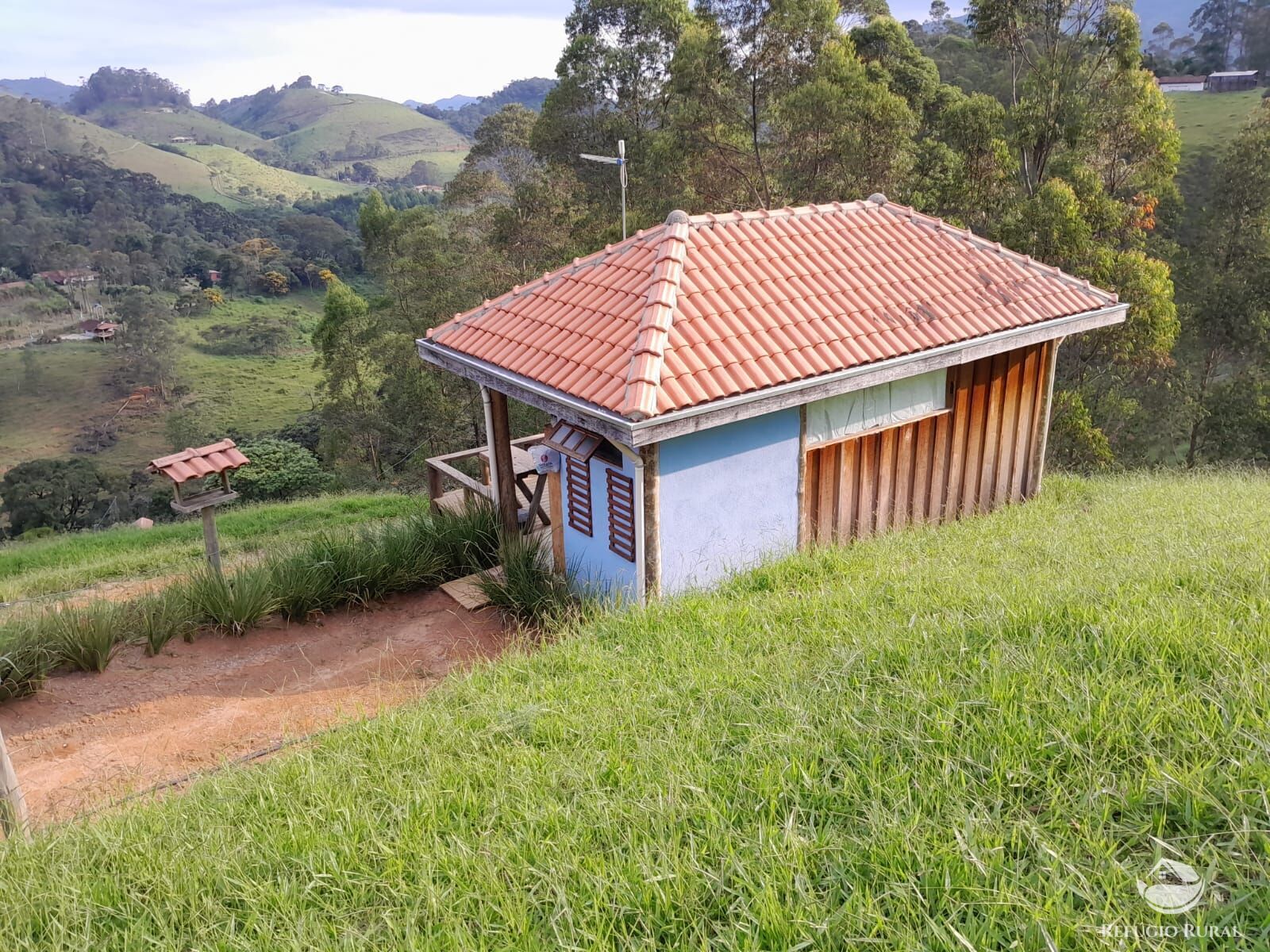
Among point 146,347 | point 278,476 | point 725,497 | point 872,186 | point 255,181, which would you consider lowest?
point 146,347

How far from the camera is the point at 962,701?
3404 mm

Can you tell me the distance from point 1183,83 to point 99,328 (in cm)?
6787

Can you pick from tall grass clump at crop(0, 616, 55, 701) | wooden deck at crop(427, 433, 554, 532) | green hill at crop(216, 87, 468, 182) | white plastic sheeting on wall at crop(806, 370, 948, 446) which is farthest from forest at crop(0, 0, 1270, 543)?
green hill at crop(216, 87, 468, 182)

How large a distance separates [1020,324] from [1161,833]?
21.2ft

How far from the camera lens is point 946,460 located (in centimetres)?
864

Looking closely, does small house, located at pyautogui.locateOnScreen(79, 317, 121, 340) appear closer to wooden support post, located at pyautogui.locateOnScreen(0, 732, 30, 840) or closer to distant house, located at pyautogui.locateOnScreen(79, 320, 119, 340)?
distant house, located at pyautogui.locateOnScreen(79, 320, 119, 340)

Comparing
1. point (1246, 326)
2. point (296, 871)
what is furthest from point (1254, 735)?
point (1246, 326)

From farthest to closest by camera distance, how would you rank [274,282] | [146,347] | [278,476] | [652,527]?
[274,282], [146,347], [278,476], [652,527]

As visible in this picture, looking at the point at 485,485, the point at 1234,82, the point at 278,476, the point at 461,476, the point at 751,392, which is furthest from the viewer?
the point at 1234,82

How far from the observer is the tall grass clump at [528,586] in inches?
295

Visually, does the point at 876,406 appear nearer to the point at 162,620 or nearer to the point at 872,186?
the point at 162,620

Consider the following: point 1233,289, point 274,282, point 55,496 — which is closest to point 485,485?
point 1233,289

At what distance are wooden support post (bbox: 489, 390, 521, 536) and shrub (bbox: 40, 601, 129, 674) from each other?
11.1ft

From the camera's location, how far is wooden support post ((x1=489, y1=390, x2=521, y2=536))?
8320 millimetres
